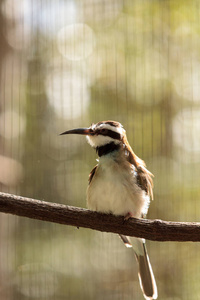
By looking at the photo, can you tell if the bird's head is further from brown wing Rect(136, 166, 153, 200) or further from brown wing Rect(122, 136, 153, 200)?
brown wing Rect(136, 166, 153, 200)

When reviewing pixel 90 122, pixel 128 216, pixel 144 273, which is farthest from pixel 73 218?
pixel 90 122

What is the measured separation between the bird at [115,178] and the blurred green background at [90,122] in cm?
76

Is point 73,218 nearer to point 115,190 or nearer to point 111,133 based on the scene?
point 115,190

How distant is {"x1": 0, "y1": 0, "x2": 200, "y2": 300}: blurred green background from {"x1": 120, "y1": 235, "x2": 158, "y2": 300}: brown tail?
0.50 m

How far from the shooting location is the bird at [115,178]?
5.91 ft

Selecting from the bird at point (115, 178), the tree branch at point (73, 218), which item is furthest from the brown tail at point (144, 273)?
the tree branch at point (73, 218)

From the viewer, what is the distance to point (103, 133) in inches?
74.2

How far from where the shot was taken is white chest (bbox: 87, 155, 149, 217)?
5.90 feet

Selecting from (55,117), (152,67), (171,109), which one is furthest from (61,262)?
(152,67)

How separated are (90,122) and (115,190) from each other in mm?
1036

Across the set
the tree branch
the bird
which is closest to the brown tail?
the bird

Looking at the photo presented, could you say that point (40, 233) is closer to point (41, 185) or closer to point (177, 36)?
point (41, 185)

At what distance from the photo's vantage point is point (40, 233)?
2.74m

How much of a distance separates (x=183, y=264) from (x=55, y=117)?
127 cm
